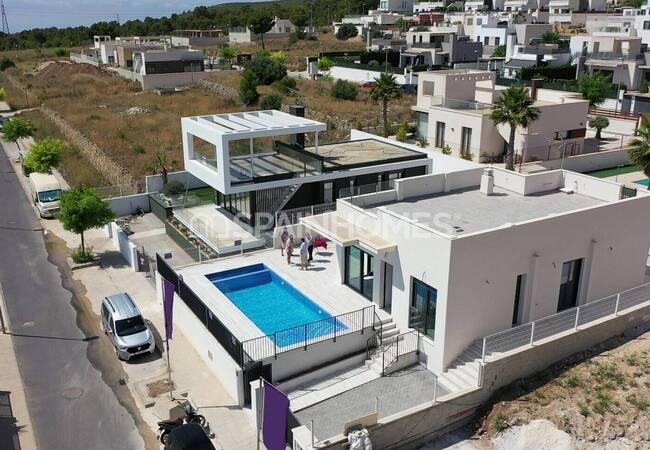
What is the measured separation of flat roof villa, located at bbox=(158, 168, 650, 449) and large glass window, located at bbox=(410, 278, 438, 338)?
0.05 metres

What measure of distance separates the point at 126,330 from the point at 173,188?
50.1 feet

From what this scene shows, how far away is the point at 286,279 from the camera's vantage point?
880 inches

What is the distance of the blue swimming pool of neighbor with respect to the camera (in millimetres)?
18062

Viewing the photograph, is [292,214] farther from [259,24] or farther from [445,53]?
[259,24]

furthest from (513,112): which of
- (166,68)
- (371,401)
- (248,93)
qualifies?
(166,68)

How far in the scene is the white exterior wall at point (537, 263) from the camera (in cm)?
1692

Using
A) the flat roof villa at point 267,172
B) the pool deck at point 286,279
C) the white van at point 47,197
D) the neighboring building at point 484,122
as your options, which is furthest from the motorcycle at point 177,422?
the neighboring building at point 484,122

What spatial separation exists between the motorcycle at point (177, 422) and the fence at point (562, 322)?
796cm

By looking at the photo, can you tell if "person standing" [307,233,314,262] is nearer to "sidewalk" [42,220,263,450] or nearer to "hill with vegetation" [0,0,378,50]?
"sidewalk" [42,220,263,450]

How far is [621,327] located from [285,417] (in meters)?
12.5

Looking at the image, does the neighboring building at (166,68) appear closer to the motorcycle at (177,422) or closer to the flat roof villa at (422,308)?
the flat roof villa at (422,308)

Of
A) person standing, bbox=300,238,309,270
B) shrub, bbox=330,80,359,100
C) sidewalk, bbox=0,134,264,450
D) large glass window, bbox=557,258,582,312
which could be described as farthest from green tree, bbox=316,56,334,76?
large glass window, bbox=557,258,582,312

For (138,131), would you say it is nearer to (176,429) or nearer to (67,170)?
(67,170)

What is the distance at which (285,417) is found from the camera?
45.0 ft
